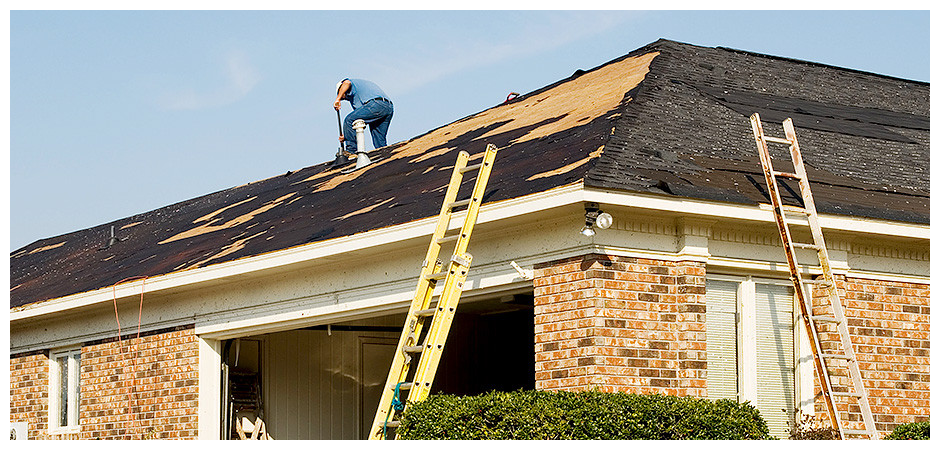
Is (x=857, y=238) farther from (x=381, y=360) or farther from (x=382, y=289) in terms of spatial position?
(x=381, y=360)

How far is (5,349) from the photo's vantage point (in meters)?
13.7

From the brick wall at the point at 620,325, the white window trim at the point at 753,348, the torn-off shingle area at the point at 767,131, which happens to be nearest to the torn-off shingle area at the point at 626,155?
the torn-off shingle area at the point at 767,131

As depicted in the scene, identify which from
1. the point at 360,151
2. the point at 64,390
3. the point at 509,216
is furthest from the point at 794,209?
the point at 64,390

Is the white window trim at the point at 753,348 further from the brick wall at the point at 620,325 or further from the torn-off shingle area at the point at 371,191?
the torn-off shingle area at the point at 371,191

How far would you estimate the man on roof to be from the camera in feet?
76.9

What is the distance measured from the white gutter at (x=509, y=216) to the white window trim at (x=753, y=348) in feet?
2.68

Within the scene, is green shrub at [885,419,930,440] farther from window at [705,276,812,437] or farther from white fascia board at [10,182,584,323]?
white fascia board at [10,182,584,323]

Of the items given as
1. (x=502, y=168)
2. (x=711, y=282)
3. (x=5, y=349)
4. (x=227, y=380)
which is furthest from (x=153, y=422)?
(x=711, y=282)

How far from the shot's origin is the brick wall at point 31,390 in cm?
1853

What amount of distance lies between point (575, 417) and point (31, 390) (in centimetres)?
1104

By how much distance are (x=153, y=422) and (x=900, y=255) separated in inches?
361

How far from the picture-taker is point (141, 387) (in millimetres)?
16703

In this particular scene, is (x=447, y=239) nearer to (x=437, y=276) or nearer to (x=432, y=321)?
(x=437, y=276)

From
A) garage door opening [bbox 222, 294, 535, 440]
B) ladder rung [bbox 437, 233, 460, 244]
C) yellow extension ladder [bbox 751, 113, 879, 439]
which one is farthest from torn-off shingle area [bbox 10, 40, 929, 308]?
garage door opening [bbox 222, 294, 535, 440]
